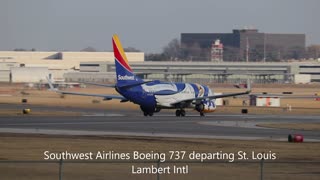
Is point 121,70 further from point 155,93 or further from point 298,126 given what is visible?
point 298,126

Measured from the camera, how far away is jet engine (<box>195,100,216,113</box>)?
89500mm

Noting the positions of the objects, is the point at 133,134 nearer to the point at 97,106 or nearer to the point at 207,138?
the point at 207,138

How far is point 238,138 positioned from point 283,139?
2.78 metres

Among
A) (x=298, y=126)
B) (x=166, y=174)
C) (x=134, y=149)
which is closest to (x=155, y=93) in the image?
(x=298, y=126)

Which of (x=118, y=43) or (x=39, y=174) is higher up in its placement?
(x=118, y=43)

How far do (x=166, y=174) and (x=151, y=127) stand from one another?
31361 mm

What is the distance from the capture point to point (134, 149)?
47719 millimetres

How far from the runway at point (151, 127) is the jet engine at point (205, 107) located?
24.8 ft

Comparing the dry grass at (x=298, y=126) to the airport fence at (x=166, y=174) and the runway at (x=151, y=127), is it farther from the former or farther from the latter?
the airport fence at (x=166, y=174)

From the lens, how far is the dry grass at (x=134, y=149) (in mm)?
36750

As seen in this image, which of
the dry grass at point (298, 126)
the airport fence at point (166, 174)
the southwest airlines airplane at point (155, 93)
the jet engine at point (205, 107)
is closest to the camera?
the airport fence at point (166, 174)

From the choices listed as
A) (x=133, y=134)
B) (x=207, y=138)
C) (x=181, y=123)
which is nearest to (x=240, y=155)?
(x=207, y=138)

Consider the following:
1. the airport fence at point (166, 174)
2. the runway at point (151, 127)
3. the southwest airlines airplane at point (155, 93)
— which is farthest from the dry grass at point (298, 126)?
the airport fence at point (166, 174)

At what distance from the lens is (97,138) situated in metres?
55.1
